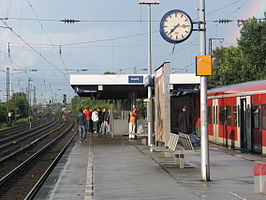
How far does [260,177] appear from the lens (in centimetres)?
984

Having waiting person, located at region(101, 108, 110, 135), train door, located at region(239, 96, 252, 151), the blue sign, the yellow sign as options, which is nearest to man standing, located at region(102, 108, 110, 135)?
waiting person, located at region(101, 108, 110, 135)

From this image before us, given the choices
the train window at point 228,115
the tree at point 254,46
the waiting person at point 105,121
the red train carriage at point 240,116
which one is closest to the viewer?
the red train carriage at point 240,116

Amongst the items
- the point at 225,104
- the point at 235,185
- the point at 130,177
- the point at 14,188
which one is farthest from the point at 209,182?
the point at 225,104

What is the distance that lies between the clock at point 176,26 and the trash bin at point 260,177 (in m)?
4.18

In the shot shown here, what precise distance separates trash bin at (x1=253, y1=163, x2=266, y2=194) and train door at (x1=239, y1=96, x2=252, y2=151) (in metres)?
9.81

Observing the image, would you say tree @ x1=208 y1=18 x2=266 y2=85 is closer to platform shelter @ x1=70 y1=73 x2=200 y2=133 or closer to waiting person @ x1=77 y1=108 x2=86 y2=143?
platform shelter @ x1=70 y1=73 x2=200 y2=133

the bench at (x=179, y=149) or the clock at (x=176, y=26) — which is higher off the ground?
the clock at (x=176, y=26)

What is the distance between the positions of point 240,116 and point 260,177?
1111 cm

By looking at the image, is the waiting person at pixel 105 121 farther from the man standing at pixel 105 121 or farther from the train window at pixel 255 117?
the train window at pixel 255 117

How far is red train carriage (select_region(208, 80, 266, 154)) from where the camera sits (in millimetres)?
18484

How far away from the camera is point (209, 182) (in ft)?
38.4

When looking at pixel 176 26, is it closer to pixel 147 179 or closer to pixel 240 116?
pixel 147 179

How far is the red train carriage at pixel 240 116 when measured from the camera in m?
18.5

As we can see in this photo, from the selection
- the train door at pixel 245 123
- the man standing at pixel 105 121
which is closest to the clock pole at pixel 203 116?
the train door at pixel 245 123
